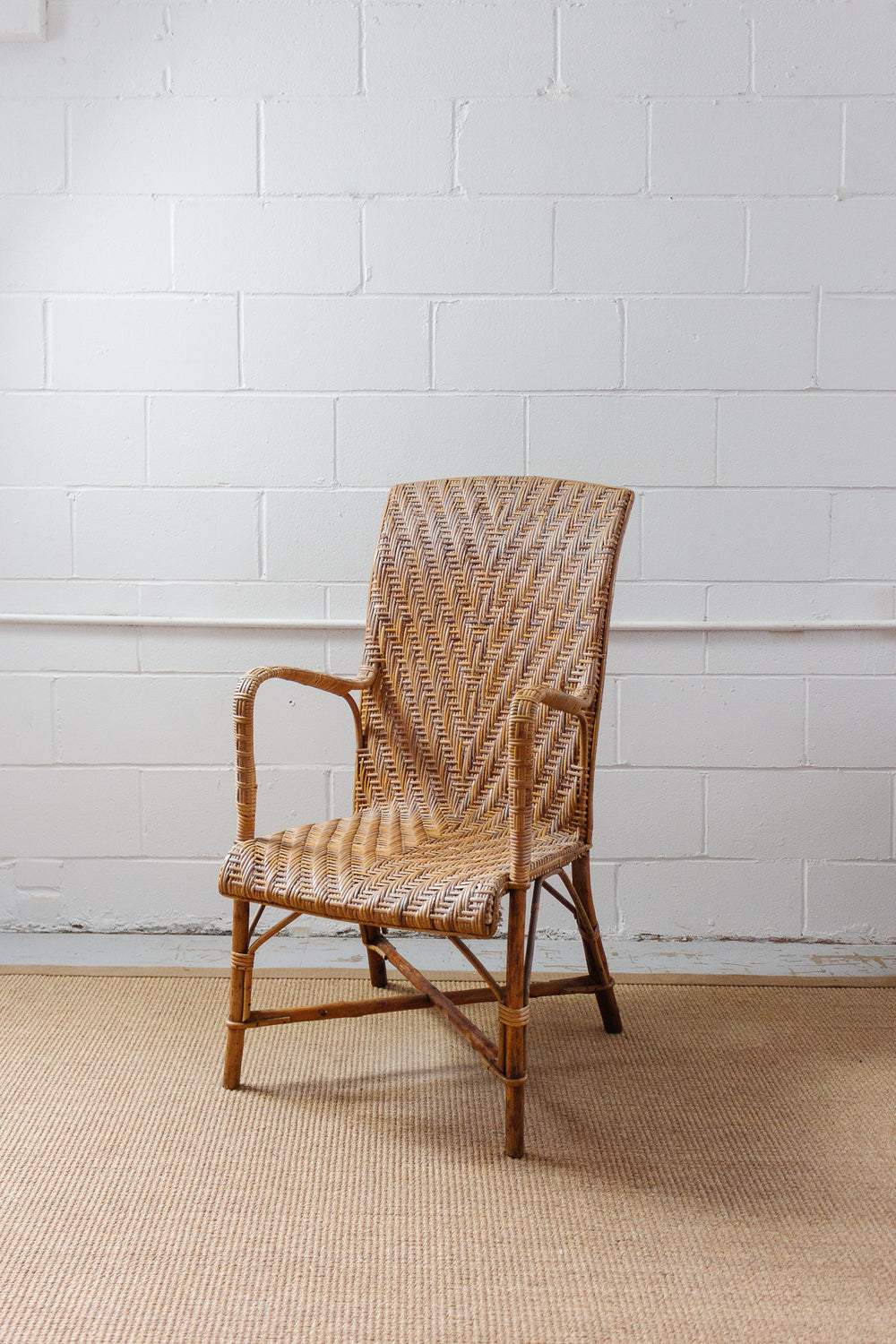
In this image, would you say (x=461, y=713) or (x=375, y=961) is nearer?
(x=461, y=713)

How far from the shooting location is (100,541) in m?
2.49

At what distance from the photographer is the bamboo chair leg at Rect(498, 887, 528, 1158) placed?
59.9 inches

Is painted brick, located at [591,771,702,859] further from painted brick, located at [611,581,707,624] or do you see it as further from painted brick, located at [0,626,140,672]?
painted brick, located at [0,626,140,672]

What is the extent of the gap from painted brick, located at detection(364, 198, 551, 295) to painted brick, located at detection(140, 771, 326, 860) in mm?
1227

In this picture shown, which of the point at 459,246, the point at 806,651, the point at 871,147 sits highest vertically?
the point at 871,147

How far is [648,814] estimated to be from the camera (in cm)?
249

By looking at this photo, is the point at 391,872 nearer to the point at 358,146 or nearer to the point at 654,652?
the point at 654,652

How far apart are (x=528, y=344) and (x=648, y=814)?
1148 millimetres

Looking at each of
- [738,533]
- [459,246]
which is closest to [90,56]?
[459,246]

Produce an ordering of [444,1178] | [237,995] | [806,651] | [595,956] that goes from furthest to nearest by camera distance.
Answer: [806,651] < [595,956] < [237,995] < [444,1178]

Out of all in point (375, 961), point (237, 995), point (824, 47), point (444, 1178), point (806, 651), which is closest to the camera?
point (444, 1178)

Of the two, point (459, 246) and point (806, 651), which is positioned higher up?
point (459, 246)

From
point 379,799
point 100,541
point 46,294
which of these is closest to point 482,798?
point 379,799

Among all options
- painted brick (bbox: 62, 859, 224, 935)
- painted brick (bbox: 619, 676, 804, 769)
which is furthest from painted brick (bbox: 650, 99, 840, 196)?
painted brick (bbox: 62, 859, 224, 935)
